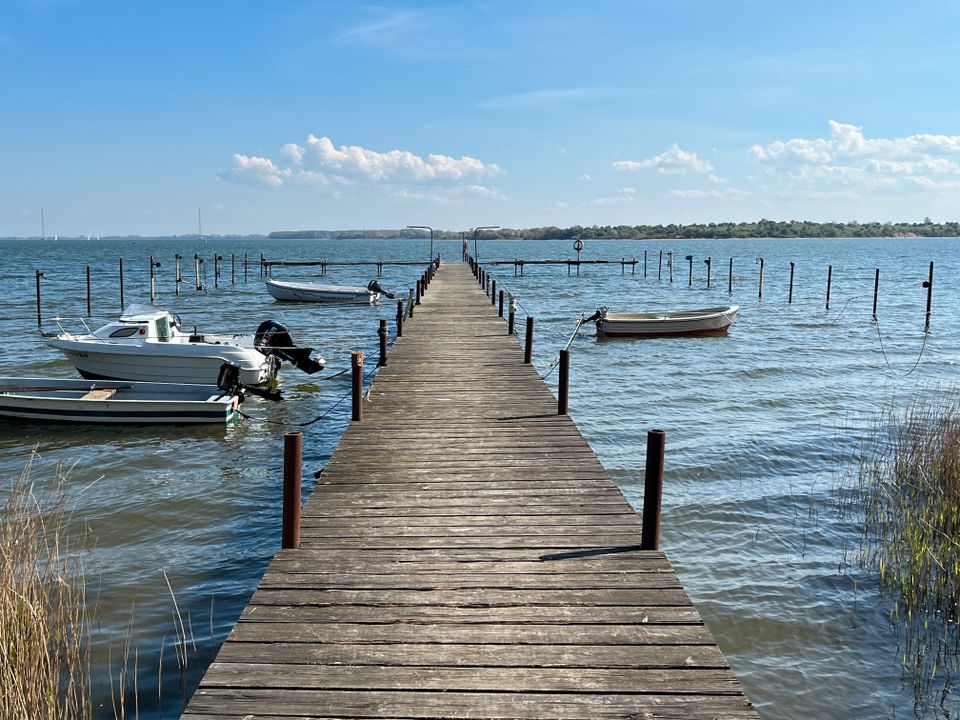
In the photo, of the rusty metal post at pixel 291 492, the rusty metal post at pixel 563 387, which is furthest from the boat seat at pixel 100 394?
the rusty metal post at pixel 291 492

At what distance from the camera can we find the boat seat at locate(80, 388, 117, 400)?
53.6ft

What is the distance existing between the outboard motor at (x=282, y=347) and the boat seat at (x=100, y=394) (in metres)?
3.58

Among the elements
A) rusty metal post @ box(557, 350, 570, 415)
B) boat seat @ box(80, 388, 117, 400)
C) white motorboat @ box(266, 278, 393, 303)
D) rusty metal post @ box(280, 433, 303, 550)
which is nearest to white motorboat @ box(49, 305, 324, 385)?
boat seat @ box(80, 388, 117, 400)

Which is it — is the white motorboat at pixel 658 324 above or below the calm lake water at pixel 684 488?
above

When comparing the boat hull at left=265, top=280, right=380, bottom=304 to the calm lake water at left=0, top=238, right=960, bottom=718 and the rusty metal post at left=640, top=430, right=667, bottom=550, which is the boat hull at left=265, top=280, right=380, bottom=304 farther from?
the rusty metal post at left=640, top=430, right=667, bottom=550

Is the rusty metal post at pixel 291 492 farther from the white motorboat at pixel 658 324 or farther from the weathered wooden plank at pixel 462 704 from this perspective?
the white motorboat at pixel 658 324

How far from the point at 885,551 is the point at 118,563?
8.41 m

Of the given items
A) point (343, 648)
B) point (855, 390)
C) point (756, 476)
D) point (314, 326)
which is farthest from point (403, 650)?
point (314, 326)

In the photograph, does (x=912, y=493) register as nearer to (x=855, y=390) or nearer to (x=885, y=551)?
(x=885, y=551)

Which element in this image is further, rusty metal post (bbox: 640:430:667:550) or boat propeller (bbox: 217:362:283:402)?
boat propeller (bbox: 217:362:283:402)

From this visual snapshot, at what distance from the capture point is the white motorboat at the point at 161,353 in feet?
60.6

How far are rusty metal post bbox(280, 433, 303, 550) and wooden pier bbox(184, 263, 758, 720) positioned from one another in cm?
11

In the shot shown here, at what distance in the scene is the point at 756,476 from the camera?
1281 centimetres

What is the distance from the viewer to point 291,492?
6766 millimetres
